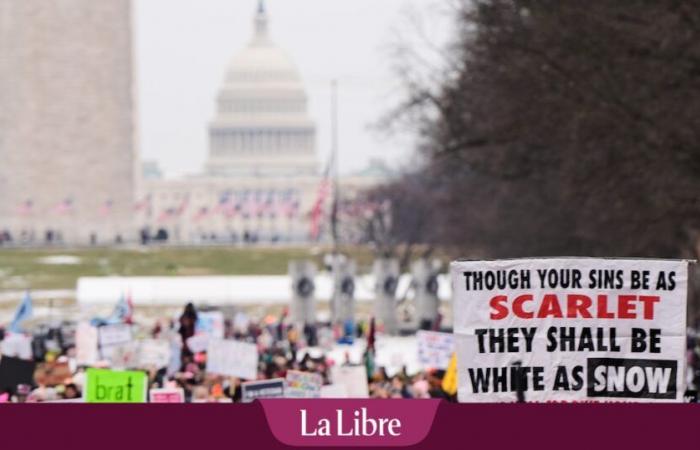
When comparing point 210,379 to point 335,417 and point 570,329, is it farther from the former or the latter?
point 335,417

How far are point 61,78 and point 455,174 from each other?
3114 inches

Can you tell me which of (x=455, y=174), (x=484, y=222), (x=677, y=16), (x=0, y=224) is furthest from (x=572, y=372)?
(x=0, y=224)

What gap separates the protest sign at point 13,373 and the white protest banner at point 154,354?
781 centimetres

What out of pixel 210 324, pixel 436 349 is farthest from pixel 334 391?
pixel 210 324

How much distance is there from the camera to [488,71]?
50312mm

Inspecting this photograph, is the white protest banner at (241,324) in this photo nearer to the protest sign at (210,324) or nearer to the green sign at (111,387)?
the protest sign at (210,324)

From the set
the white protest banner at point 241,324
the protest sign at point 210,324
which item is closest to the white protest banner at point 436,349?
the protest sign at point 210,324

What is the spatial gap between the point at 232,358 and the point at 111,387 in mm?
6064

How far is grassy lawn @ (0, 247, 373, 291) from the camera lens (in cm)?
10688

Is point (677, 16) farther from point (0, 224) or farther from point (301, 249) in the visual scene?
point (0, 224)

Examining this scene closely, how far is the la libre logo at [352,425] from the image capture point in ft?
33.5

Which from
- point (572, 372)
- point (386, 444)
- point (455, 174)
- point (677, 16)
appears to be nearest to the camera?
point (386, 444)

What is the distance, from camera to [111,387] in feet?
66.6

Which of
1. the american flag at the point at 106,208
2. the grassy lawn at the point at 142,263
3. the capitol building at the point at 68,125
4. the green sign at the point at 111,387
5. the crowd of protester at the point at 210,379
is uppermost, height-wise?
the capitol building at the point at 68,125
